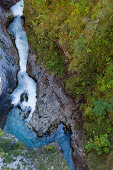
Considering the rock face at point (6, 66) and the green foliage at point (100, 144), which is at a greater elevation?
the rock face at point (6, 66)

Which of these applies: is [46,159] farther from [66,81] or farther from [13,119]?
[66,81]

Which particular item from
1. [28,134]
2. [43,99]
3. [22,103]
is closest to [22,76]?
[22,103]

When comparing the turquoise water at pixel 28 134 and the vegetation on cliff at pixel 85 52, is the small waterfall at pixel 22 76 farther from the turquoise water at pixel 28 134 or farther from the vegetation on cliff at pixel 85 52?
the vegetation on cliff at pixel 85 52

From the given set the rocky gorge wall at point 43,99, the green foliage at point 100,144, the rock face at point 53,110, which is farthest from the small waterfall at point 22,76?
the green foliage at point 100,144

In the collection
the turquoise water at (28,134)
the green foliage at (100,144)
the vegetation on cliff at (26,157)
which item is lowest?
the vegetation on cliff at (26,157)

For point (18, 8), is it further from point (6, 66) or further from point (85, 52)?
point (85, 52)

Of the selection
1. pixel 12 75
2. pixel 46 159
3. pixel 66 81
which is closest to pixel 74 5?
pixel 66 81
